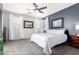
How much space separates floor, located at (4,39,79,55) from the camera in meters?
1.70

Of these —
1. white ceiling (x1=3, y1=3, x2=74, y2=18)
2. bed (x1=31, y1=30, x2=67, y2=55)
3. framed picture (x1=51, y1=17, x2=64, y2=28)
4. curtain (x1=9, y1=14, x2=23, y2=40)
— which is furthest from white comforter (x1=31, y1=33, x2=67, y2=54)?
white ceiling (x1=3, y1=3, x2=74, y2=18)

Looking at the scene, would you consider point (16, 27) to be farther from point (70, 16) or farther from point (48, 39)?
point (70, 16)

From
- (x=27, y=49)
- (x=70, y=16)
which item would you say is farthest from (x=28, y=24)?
(x=70, y=16)

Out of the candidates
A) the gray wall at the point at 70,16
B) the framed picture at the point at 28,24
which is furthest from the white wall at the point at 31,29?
the gray wall at the point at 70,16

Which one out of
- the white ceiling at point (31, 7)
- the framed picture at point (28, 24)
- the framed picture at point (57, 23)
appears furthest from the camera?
the framed picture at point (57, 23)

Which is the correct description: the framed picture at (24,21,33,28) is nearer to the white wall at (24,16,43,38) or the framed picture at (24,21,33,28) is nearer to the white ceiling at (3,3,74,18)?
the white wall at (24,16,43,38)

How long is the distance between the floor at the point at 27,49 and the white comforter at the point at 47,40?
11cm

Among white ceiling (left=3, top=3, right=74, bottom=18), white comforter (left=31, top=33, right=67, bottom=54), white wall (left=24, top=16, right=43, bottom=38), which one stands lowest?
white comforter (left=31, top=33, right=67, bottom=54)

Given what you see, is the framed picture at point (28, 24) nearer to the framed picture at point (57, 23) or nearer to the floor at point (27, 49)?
the floor at point (27, 49)

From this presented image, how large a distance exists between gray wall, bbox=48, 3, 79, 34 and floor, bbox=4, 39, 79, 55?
51 centimetres

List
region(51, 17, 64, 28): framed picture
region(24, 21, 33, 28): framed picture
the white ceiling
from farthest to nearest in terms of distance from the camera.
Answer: region(51, 17, 64, 28): framed picture < region(24, 21, 33, 28): framed picture < the white ceiling

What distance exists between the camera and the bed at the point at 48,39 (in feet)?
5.80

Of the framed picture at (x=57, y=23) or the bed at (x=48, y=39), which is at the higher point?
the framed picture at (x=57, y=23)
